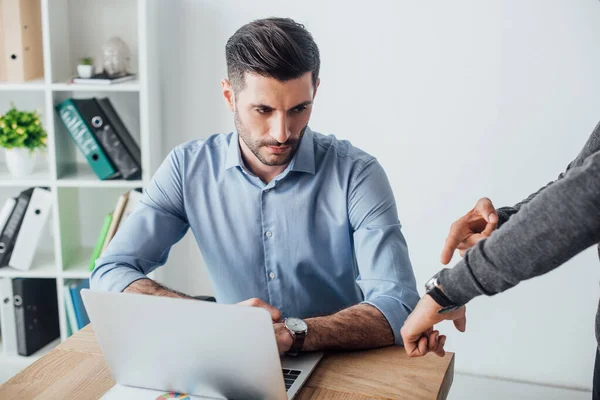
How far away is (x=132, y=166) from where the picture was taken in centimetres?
281

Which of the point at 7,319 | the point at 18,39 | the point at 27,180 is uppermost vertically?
the point at 18,39

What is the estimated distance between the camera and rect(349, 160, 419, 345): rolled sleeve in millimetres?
1597

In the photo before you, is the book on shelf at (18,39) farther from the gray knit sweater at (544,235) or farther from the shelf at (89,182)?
the gray knit sweater at (544,235)

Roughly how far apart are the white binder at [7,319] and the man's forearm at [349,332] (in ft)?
6.27

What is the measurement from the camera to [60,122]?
9.23 ft

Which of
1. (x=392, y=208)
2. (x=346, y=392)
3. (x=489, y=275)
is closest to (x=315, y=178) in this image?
(x=392, y=208)

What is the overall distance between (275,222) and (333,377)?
591mm

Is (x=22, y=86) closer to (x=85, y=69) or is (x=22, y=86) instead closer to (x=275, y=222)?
(x=85, y=69)

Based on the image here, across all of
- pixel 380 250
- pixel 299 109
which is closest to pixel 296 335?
pixel 380 250

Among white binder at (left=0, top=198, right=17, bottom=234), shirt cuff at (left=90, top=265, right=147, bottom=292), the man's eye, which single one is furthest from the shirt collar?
white binder at (left=0, top=198, right=17, bottom=234)

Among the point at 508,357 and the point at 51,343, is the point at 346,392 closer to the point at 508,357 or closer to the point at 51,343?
the point at 508,357

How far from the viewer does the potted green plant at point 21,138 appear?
2744 millimetres

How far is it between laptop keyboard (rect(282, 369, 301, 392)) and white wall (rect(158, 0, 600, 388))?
1601 millimetres

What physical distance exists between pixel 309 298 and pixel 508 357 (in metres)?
1.38
